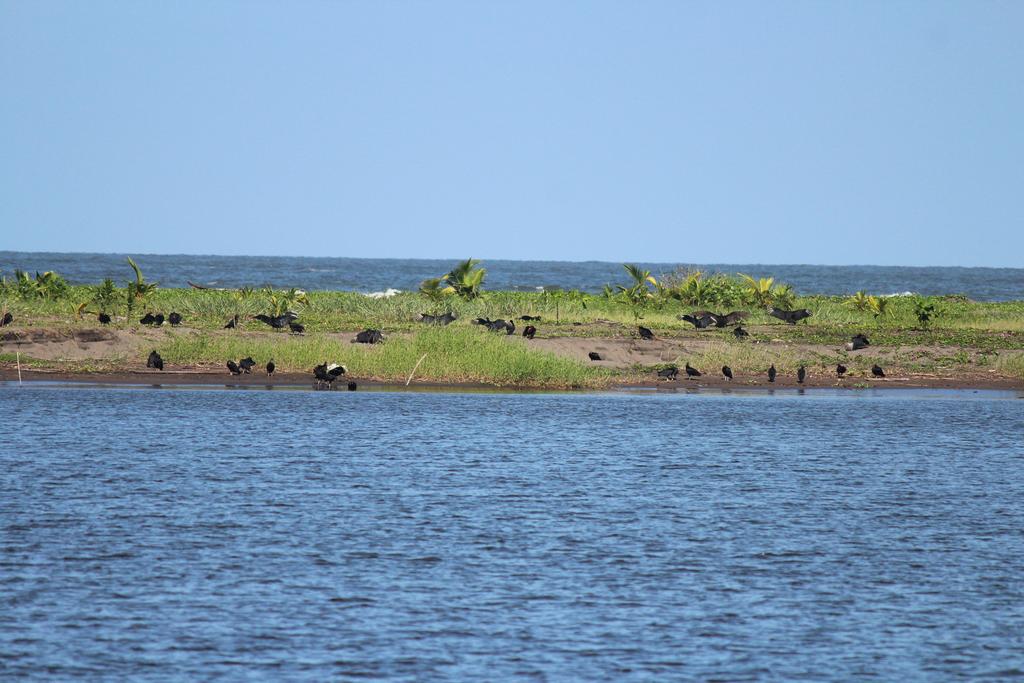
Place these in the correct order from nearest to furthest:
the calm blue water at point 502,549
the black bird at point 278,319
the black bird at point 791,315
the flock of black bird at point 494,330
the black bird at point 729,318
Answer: the calm blue water at point 502,549
the flock of black bird at point 494,330
the black bird at point 278,319
the black bird at point 729,318
the black bird at point 791,315

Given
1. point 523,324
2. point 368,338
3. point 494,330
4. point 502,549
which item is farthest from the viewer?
point 523,324

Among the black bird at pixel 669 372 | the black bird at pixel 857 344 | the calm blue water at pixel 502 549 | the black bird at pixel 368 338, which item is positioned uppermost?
the black bird at pixel 857 344

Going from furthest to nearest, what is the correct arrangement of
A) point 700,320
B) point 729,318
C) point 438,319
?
point 729,318
point 700,320
point 438,319

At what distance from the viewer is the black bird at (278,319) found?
3903 cm

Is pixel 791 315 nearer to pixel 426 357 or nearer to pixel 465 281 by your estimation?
pixel 465 281

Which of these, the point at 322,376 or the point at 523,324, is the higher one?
the point at 523,324

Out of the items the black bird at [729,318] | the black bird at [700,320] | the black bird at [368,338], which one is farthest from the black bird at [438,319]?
the black bird at [729,318]

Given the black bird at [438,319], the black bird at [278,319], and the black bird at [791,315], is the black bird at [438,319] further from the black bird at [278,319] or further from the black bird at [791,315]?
the black bird at [791,315]

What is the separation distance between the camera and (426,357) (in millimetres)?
35344

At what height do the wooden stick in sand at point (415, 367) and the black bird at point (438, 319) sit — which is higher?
the black bird at point (438, 319)

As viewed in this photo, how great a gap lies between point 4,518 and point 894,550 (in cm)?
1072

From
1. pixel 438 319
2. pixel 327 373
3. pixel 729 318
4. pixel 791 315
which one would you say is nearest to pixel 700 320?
pixel 729 318

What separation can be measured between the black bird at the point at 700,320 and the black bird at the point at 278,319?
11879 mm

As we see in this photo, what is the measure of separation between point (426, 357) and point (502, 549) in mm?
→ 19628
